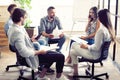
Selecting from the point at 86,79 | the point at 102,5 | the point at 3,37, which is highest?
the point at 102,5

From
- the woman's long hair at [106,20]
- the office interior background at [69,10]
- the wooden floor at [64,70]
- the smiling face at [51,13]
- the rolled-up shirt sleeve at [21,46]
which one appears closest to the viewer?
the rolled-up shirt sleeve at [21,46]

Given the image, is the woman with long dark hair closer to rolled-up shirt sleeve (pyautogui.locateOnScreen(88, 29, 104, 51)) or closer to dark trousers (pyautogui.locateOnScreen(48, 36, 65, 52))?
dark trousers (pyautogui.locateOnScreen(48, 36, 65, 52))

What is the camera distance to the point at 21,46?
12.1ft

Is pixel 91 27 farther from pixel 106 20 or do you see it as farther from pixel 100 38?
pixel 100 38

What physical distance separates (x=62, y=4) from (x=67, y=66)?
3.23m

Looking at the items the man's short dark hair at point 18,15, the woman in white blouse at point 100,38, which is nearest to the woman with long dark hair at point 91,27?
the woman in white blouse at point 100,38

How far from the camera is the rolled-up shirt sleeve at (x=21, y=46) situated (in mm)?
3684

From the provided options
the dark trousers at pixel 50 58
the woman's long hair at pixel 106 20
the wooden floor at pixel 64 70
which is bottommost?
the wooden floor at pixel 64 70

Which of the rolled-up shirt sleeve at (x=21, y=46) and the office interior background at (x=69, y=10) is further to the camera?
the office interior background at (x=69, y=10)

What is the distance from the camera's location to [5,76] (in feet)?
15.2

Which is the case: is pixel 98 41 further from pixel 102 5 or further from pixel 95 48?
pixel 102 5

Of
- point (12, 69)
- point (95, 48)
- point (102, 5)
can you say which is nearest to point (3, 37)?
point (12, 69)

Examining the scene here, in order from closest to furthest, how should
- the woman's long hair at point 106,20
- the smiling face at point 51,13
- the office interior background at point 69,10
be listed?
the woman's long hair at point 106,20, the smiling face at point 51,13, the office interior background at point 69,10

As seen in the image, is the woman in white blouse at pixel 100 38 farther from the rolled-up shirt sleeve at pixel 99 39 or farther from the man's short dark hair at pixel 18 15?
the man's short dark hair at pixel 18 15
